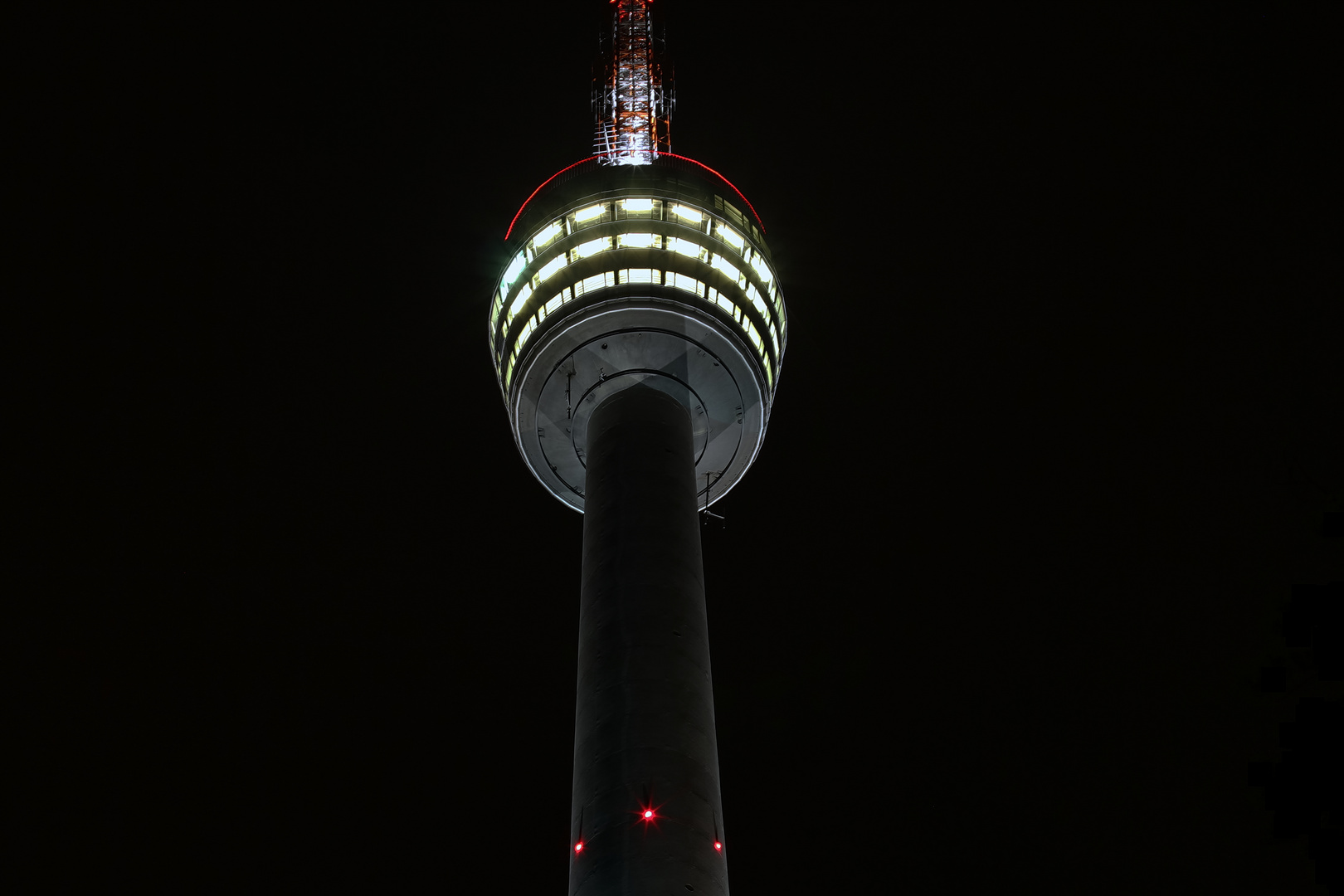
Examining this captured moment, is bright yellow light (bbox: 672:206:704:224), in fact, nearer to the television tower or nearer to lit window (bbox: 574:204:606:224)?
the television tower

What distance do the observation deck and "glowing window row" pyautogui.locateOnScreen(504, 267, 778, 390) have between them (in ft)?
0.15

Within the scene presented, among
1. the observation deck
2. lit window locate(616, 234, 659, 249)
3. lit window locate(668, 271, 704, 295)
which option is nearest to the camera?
the observation deck

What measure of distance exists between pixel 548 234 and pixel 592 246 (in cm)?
234

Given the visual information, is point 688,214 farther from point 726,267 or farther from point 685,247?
point 726,267

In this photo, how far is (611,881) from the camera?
27.8m

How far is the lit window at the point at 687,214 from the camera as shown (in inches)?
1736

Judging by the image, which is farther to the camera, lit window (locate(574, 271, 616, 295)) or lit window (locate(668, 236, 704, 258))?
lit window (locate(668, 236, 704, 258))

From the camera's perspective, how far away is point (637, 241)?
43438 mm

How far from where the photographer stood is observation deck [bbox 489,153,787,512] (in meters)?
42.4

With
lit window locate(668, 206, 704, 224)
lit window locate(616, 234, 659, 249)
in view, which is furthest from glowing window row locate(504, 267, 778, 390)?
lit window locate(668, 206, 704, 224)

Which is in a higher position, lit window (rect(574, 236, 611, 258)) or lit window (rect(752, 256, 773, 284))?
lit window (rect(752, 256, 773, 284))

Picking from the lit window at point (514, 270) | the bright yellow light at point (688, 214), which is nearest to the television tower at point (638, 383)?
the bright yellow light at point (688, 214)

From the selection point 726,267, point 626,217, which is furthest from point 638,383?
point 626,217

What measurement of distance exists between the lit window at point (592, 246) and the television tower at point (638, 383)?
2.7 inches
